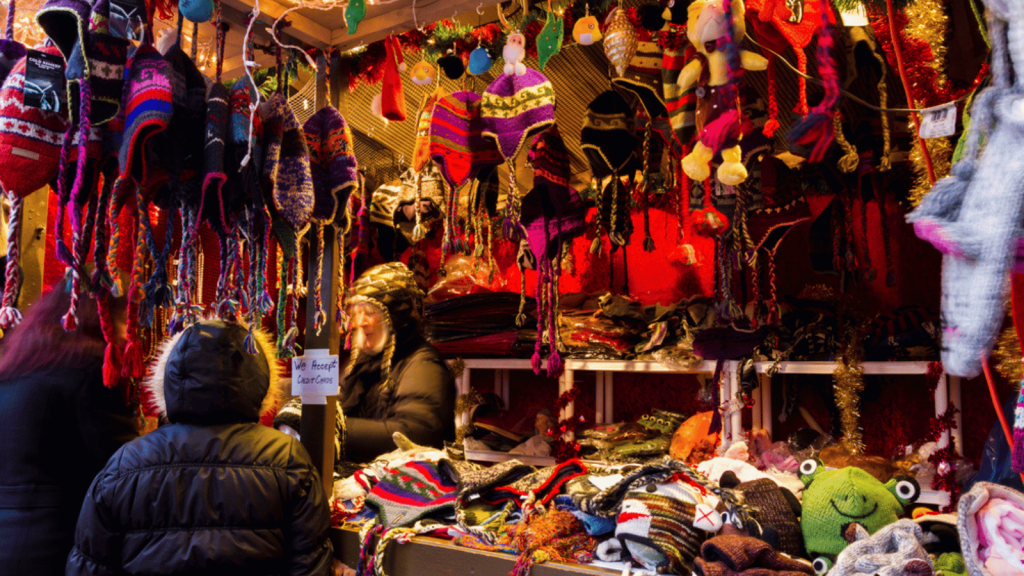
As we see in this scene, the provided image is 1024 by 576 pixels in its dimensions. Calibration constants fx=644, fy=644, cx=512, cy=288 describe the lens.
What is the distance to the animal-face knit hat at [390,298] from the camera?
287 cm

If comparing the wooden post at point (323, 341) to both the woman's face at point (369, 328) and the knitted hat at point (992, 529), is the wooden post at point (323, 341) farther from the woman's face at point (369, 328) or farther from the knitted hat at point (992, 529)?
the knitted hat at point (992, 529)

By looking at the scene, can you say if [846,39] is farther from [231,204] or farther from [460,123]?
[231,204]

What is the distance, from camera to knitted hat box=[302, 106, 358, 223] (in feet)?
5.56

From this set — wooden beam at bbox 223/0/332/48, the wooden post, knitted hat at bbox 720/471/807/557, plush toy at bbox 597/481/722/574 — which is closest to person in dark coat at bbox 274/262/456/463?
the wooden post

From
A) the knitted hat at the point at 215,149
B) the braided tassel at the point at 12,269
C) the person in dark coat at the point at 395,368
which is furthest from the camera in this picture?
the person in dark coat at the point at 395,368

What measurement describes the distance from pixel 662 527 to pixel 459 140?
1115 mm

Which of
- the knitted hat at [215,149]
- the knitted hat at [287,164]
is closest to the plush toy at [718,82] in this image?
the knitted hat at [287,164]

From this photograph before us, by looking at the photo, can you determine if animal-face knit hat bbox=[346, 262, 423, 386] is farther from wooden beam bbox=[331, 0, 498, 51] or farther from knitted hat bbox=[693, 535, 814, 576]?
knitted hat bbox=[693, 535, 814, 576]

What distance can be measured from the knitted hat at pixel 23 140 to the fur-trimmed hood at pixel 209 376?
495mm

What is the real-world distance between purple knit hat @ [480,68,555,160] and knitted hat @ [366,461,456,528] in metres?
0.95

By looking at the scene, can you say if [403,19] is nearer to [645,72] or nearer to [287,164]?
A: [287,164]

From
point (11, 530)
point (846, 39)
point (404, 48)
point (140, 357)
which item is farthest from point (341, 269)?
point (846, 39)

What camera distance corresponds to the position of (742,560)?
51.8 inches

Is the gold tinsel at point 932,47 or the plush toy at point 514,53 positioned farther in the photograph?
the plush toy at point 514,53
